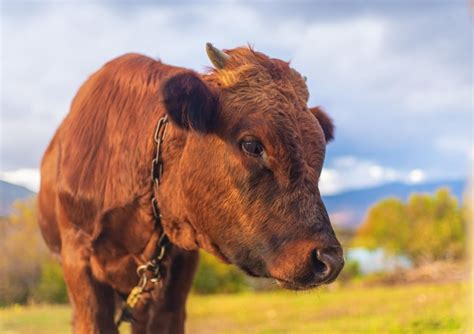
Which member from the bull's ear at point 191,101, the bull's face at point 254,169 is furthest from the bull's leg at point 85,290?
the bull's ear at point 191,101

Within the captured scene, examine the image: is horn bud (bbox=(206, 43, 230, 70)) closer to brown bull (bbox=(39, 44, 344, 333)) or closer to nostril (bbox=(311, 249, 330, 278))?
brown bull (bbox=(39, 44, 344, 333))

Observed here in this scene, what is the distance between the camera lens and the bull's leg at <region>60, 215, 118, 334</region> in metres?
4.87

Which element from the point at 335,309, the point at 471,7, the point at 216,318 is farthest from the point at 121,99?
the point at 335,309

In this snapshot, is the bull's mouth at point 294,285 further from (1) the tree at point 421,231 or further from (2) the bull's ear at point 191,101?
(1) the tree at point 421,231

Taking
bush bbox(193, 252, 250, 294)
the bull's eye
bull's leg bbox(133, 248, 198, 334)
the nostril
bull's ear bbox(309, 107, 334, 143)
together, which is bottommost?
bush bbox(193, 252, 250, 294)

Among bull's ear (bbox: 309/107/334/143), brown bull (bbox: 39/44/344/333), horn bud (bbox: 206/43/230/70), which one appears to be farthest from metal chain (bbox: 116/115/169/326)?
bull's ear (bbox: 309/107/334/143)

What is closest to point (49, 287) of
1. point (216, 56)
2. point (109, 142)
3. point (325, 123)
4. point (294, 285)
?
point (109, 142)

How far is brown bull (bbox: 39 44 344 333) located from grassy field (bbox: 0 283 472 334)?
236 cm

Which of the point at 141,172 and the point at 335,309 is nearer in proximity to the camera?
the point at 141,172

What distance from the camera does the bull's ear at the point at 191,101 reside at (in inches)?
157

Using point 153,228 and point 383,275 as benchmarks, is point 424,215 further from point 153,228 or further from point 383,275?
point 153,228

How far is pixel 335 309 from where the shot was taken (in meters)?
16.6

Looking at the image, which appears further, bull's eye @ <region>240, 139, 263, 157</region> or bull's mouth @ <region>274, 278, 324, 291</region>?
bull's eye @ <region>240, 139, 263, 157</region>

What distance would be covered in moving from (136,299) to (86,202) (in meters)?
0.75
